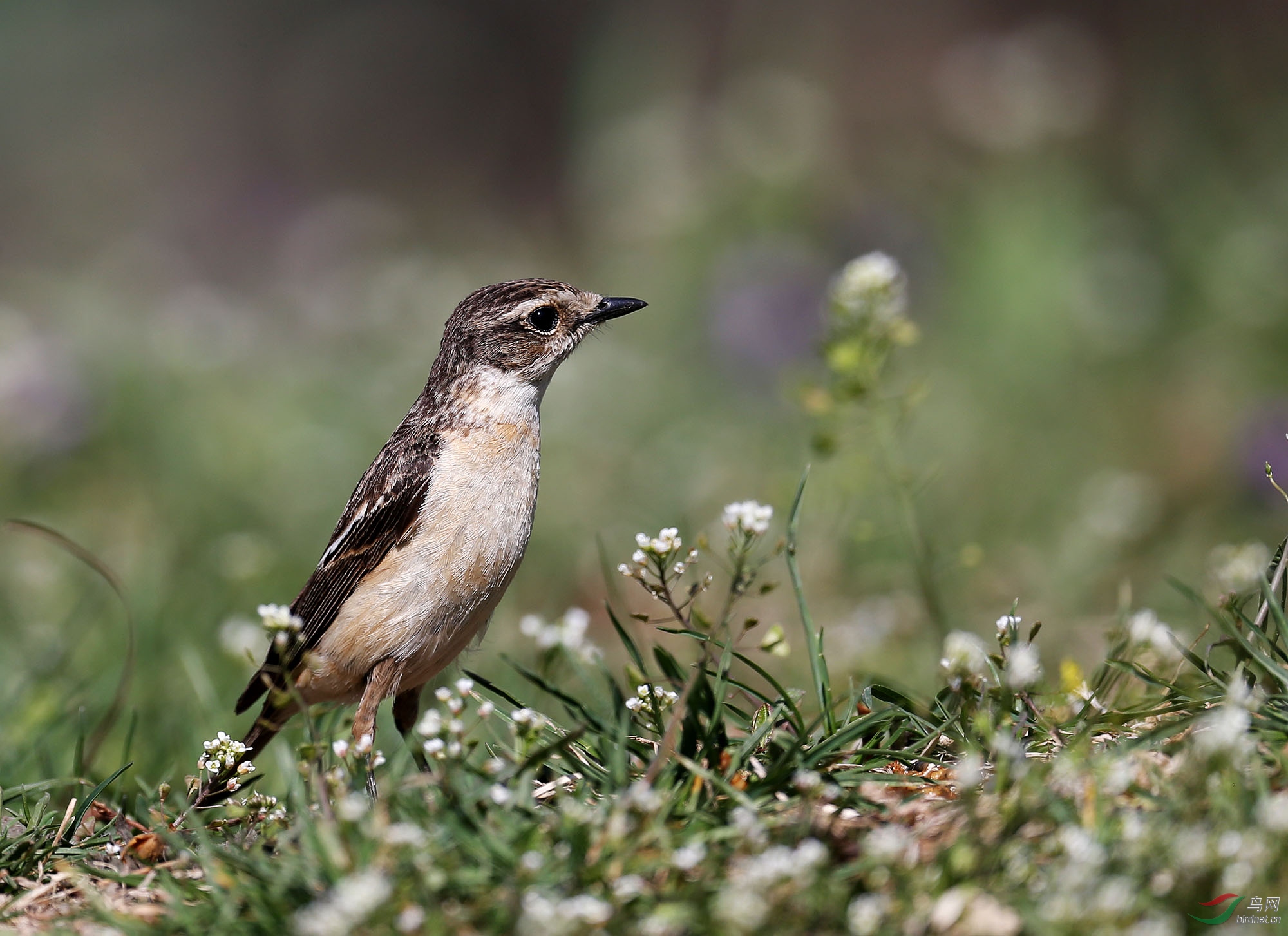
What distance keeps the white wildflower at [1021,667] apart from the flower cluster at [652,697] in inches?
43.3

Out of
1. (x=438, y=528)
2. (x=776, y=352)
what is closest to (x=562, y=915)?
(x=438, y=528)

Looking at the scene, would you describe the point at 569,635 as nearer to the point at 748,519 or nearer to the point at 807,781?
the point at 748,519

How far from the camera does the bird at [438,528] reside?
17.2 ft

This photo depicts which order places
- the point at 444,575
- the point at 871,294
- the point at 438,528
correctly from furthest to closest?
1. the point at 438,528
2. the point at 444,575
3. the point at 871,294

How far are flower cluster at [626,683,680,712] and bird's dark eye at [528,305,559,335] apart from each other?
104 inches

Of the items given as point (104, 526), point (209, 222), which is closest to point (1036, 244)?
point (104, 526)

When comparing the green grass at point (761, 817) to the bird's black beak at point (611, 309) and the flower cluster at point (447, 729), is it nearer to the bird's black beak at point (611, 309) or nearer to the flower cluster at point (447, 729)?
the flower cluster at point (447, 729)

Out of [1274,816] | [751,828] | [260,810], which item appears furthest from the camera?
[260,810]

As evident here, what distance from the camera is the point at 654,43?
44.2 feet

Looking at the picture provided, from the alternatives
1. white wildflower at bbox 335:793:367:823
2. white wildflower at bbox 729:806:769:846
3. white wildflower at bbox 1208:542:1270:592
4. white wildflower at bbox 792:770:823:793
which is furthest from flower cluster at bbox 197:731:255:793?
white wildflower at bbox 1208:542:1270:592

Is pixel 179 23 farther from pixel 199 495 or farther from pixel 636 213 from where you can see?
pixel 199 495

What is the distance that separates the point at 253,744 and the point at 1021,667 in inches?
150

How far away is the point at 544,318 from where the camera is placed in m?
6.28

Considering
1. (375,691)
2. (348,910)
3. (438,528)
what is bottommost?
(348,910)
